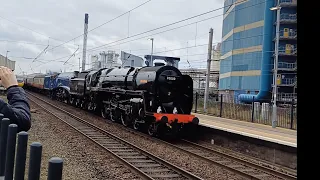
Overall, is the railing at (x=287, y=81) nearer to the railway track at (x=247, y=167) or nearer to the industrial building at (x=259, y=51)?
the industrial building at (x=259, y=51)

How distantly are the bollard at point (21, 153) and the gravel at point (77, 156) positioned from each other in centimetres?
445

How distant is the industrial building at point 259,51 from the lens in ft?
134

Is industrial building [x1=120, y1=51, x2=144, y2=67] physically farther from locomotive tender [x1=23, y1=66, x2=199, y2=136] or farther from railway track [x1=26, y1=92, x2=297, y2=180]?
railway track [x1=26, y1=92, x2=297, y2=180]

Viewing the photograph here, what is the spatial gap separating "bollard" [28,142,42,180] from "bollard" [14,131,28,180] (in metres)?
0.36

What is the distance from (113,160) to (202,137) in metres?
6.22

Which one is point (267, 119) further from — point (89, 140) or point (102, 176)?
point (102, 176)

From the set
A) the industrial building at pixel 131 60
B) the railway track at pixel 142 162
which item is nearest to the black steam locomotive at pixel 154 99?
the railway track at pixel 142 162

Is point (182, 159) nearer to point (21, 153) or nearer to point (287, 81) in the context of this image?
point (21, 153)

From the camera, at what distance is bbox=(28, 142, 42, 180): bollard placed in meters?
2.29

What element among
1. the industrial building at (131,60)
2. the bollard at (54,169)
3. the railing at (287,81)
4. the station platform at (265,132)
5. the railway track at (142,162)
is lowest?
the railway track at (142,162)

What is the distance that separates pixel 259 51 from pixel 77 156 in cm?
3824

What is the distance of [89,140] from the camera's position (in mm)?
12023

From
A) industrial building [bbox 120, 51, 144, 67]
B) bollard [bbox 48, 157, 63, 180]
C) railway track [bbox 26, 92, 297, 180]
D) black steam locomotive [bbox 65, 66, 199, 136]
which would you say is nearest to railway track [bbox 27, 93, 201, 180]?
railway track [bbox 26, 92, 297, 180]
